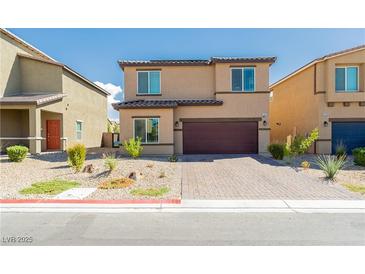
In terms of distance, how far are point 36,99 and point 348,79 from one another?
20867 mm

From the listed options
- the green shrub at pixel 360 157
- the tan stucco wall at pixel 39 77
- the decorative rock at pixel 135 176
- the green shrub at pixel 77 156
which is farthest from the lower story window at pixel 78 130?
the green shrub at pixel 360 157

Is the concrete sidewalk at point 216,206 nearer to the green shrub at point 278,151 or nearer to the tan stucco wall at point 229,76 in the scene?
the green shrub at point 278,151

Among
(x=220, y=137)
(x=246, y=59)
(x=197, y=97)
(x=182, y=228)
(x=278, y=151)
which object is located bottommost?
(x=182, y=228)

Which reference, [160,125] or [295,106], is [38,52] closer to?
[160,125]

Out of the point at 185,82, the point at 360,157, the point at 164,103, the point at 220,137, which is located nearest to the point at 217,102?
the point at 220,137

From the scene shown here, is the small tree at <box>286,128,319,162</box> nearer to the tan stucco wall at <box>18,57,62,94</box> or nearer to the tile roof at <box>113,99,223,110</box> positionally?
the tile roof at <box>113,99,223,110</box>

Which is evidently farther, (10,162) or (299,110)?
(299,110)

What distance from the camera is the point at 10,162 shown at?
12492mm

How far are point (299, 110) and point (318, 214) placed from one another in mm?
15245

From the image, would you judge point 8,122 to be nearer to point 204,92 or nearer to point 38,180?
point 38,180

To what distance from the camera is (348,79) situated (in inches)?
637

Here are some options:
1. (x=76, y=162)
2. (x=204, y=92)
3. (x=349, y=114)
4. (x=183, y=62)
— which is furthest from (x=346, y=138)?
(x=76, y=162)

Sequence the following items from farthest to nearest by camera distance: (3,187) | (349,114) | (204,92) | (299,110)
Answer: (299,110), (204,92), (349,114), (3,187)

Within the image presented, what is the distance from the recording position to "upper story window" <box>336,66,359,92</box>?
53.0ft
